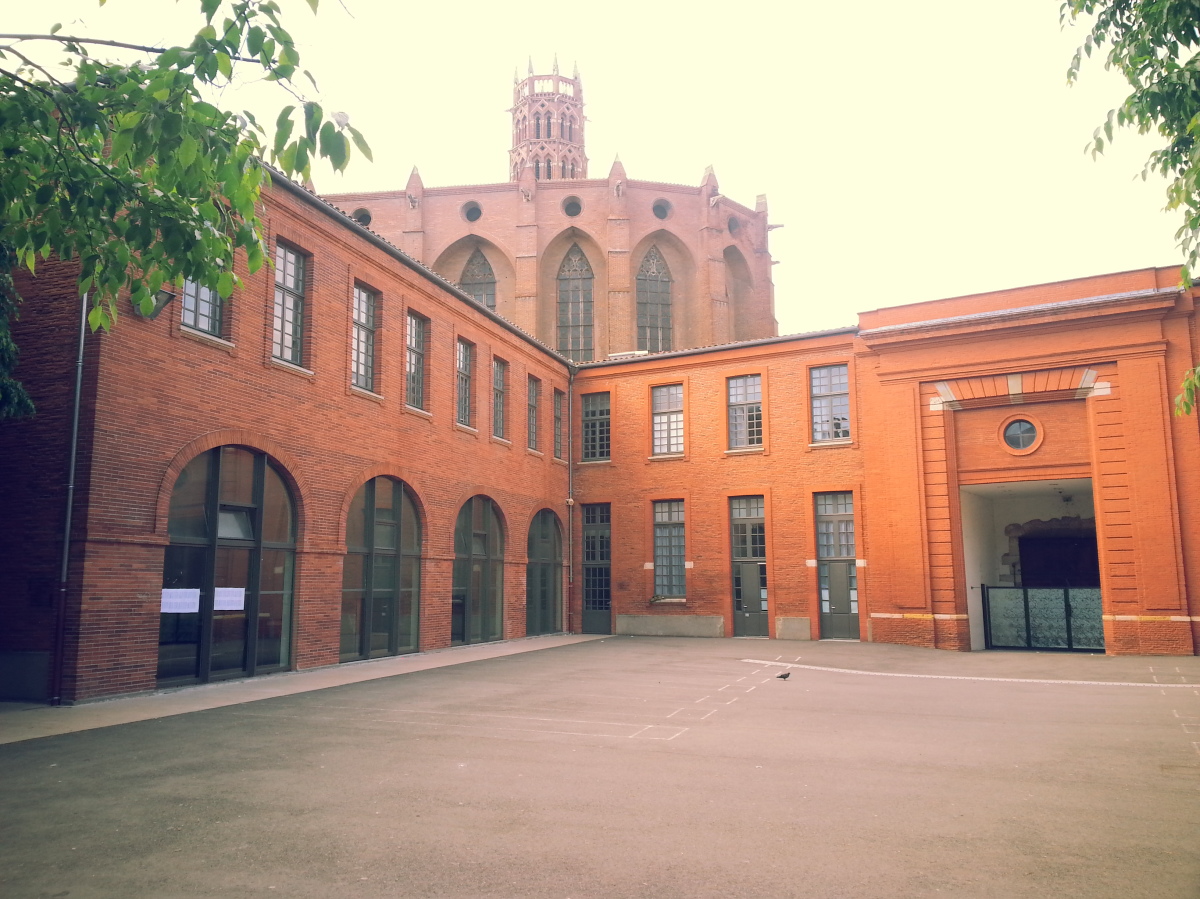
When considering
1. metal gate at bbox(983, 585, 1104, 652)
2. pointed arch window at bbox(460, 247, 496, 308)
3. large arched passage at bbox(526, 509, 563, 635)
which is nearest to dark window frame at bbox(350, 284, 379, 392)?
large arched passage at bbox(526, 509, 563, 635)

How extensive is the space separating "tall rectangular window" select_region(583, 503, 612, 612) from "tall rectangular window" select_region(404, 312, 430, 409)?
9.40 meters

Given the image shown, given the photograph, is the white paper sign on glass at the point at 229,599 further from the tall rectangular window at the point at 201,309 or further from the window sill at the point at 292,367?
the tall rectangular window at the point at 201,309

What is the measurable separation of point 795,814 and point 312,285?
1382cm

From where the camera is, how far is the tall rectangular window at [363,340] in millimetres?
18656

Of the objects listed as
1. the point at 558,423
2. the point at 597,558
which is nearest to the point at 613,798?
the point at 597,558

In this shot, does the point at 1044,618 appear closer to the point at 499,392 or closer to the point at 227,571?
the point at 499,392

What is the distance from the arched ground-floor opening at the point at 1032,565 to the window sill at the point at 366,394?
1468 cm

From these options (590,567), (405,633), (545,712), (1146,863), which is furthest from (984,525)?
(1146,863)

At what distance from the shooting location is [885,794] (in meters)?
7.30

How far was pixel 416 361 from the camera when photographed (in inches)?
816

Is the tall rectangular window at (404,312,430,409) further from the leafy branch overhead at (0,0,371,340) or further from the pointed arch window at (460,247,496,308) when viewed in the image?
the pointed arch window at (460,247,496,308)

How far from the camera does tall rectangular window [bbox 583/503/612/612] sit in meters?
28.3

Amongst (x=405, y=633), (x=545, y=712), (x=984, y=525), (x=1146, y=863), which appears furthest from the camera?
(x=984, y=525)

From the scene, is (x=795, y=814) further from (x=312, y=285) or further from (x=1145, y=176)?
(x=312, y=285)
